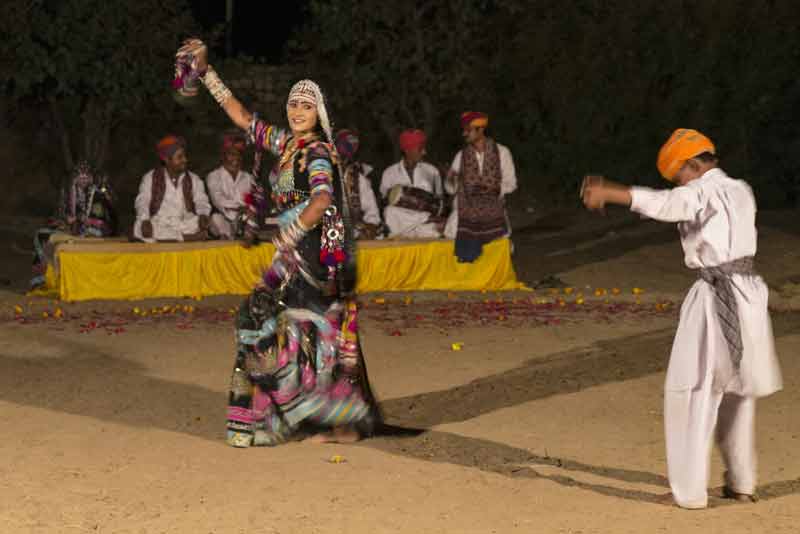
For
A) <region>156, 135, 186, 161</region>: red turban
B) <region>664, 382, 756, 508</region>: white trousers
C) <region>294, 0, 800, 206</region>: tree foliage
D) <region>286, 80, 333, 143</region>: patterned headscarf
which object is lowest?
<region>664, 382, 756, 508</region>: white trousers

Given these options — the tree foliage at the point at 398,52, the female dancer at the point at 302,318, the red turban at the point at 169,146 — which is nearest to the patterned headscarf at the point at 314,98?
the female dancer at the point at 302,318

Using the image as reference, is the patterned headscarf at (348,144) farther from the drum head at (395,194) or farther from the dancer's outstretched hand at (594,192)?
the dancer's outstretched hand at (594,192)

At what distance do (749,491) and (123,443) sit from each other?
3.15 m

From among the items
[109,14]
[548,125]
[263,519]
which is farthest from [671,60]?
[263,519]

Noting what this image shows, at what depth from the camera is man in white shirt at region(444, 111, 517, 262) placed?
13.9 meters

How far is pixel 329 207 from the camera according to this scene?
720 centimetres

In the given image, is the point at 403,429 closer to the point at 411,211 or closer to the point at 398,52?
the point at 411,211

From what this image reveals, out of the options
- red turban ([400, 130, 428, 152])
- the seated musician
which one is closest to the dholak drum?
the seated musician

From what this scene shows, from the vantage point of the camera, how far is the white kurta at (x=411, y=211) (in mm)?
14559

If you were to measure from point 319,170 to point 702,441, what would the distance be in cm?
237

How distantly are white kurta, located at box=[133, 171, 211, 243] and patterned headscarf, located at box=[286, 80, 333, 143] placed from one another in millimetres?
6580

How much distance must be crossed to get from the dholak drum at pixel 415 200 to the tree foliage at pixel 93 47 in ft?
22.9

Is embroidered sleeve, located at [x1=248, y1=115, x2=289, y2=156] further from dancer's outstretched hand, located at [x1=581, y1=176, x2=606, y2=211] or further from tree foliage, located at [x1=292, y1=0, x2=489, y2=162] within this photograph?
tree foliage, located at [x1=292, y1=0, x2=489, y2=162]

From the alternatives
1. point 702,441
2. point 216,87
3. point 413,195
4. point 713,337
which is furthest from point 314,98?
point 413,195
